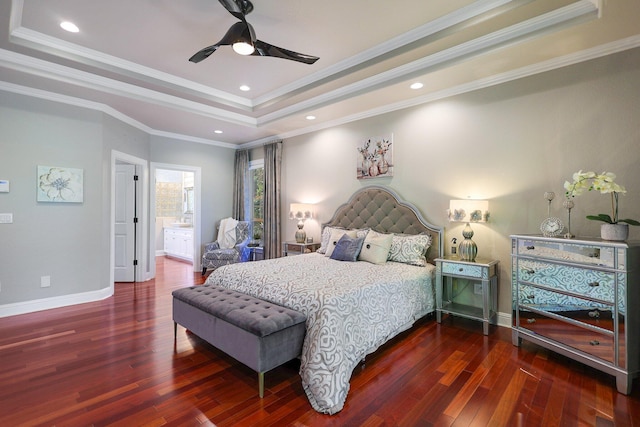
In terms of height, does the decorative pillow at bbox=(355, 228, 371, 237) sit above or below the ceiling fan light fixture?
below

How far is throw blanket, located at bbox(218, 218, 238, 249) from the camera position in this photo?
6223mm

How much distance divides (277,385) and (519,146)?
3.37 m

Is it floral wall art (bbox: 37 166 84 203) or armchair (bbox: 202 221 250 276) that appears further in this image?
armchair (bbox: 202 221 250 276)

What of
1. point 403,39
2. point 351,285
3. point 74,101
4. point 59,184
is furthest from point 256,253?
point 403,39

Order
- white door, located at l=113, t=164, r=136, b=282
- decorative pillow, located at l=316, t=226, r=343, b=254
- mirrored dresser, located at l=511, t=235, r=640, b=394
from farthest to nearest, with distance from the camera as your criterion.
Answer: white door, located at l=113, t=164, r=136, b=282, decorative pillow, located at l=316, t=226, r=343, b=254, mirrored dresser, located at l=511, t=235, r=640, b=394

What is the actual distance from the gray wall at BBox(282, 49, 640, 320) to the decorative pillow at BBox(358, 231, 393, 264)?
0.72 m

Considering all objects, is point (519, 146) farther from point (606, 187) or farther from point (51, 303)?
point (51, 303)

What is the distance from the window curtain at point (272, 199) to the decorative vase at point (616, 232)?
466 cm

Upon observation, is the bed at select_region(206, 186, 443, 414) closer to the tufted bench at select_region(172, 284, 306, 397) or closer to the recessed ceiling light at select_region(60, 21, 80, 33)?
the tufted bench at select_region(172, 284, 306, 397)

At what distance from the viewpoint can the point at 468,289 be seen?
3725 millimetres

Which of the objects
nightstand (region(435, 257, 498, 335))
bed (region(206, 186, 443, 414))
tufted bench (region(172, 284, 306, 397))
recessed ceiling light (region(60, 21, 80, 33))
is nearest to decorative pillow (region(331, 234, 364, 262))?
bed (region(206, 186, 443, 414))

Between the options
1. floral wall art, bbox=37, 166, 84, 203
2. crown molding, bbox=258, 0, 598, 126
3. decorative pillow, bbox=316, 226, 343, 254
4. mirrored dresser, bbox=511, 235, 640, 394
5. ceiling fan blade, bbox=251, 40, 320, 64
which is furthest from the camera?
decorative pillow, bbox=316, 226, 343, 254

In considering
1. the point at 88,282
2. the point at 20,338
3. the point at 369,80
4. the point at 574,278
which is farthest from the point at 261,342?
the point at 88,282

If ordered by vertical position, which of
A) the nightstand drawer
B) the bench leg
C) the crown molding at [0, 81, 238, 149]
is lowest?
the bench leg
